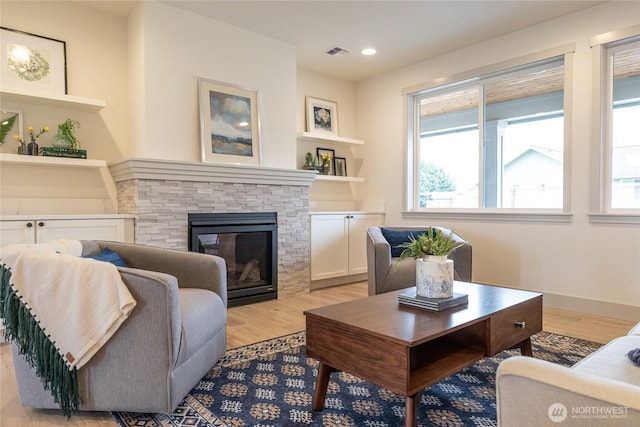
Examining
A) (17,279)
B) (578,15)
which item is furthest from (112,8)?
(578,15)

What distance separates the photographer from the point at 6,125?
3072 millimetres

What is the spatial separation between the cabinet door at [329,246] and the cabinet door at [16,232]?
8.19ft

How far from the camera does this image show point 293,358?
244cm

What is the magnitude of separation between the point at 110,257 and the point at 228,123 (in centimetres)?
191

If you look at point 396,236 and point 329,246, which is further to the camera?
point 329,246

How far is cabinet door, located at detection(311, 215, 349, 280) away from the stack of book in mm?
2228

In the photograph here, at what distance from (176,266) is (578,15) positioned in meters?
3.85

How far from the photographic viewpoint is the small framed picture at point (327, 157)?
5055 millimetres

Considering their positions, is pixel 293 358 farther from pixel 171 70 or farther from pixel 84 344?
pixel 171 70

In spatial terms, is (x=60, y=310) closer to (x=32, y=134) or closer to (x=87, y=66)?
(x=32, y=134)

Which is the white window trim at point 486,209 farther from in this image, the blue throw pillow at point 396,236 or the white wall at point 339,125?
the white wall at point 339,125

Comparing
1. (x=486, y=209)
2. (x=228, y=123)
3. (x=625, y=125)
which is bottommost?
(x=486, y=209)

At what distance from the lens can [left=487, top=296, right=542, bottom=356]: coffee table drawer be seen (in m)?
1.90

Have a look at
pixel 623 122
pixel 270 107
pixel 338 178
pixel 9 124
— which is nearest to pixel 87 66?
pixel 9 124
